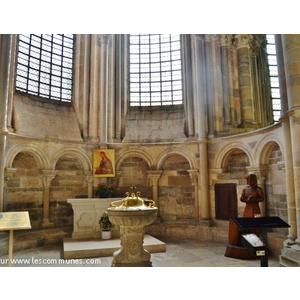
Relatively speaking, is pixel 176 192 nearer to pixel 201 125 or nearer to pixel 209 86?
pixel 201 125

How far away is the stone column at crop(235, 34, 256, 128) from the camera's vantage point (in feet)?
29.1

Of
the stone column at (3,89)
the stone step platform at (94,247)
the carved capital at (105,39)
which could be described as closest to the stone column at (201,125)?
the stone step platform at (94,247)

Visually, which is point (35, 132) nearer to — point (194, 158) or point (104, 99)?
point (104, 99)

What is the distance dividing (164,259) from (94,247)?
64.0 inches

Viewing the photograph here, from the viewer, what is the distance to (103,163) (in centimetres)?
869

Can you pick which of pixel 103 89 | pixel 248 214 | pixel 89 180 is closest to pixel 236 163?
pixel 248 214

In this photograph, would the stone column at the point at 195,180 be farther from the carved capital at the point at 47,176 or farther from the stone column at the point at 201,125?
the carved capital at the point at 47,176

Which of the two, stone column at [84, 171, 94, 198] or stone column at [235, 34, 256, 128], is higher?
stone column at [235, 34, 256, 128]

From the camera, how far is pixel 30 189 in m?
7.85

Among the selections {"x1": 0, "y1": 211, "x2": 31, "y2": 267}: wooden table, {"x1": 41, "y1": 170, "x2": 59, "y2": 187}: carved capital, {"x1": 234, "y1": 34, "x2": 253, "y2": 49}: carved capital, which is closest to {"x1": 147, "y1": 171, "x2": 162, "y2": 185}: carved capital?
{"x1": 41, "y1": 170, "x2": 59, "y2": 187}: carved capital

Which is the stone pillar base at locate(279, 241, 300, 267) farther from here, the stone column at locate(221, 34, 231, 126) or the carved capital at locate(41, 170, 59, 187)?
the carved capital at locate(41, 170, 59, 187)

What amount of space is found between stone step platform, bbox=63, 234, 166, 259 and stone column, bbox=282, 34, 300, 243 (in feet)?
10.4

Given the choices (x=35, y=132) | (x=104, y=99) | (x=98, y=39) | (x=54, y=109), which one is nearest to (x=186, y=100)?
(x=104, y=99)

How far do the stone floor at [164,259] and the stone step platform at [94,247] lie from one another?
135mm
